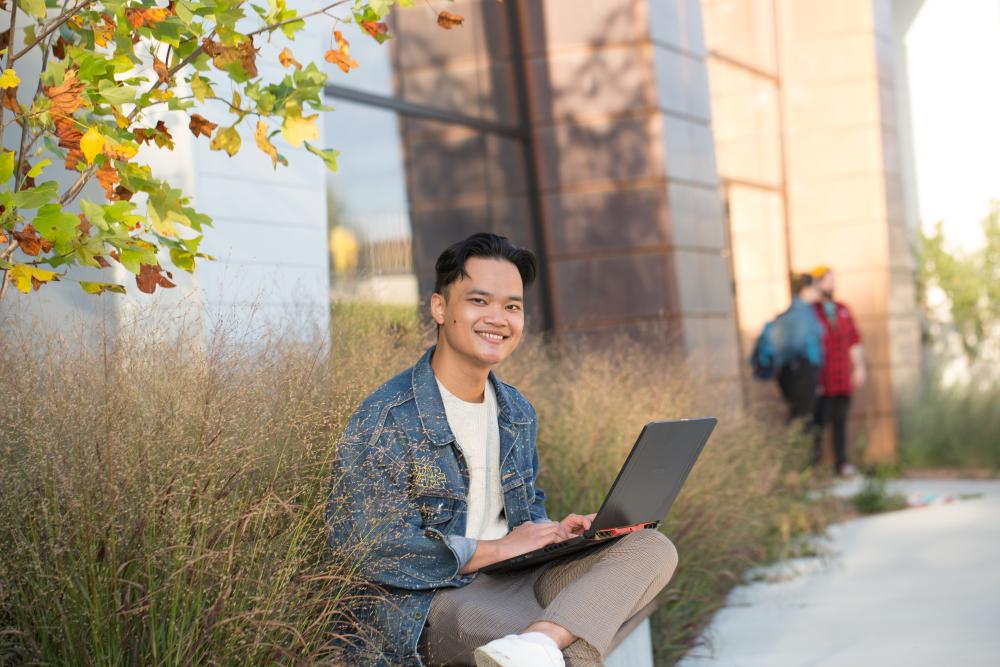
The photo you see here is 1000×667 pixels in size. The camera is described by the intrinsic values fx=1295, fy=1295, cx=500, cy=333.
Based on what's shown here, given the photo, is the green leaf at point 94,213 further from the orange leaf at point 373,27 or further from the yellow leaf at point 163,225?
the orange leaf at point 373,27

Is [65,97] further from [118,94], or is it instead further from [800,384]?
[800,384]

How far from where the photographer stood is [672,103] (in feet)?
28.5

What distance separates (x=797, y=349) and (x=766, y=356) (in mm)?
→ 256

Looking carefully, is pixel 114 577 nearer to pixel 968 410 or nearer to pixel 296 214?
pixel 296 214

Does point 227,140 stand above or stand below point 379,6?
below

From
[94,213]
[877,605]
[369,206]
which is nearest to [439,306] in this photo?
[94,213]

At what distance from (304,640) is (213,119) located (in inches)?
126

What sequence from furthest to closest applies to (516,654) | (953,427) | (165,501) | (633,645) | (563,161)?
(953,427) → (563,161) → (633,645) → (516,654) → (165,501)

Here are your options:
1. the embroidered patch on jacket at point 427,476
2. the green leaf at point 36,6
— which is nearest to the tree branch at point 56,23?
the green leaf at point 36,6

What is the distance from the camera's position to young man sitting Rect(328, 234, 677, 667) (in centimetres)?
294

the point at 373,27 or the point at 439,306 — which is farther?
the point at 439,306

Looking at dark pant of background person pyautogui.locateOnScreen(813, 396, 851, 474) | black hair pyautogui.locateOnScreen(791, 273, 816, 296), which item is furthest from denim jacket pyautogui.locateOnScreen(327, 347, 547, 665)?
dark pant of background person pyautogui.locateOnScreen(813, 396, 851, 474)

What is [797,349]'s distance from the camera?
9.89 m

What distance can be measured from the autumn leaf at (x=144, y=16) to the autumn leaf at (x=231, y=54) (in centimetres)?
20
